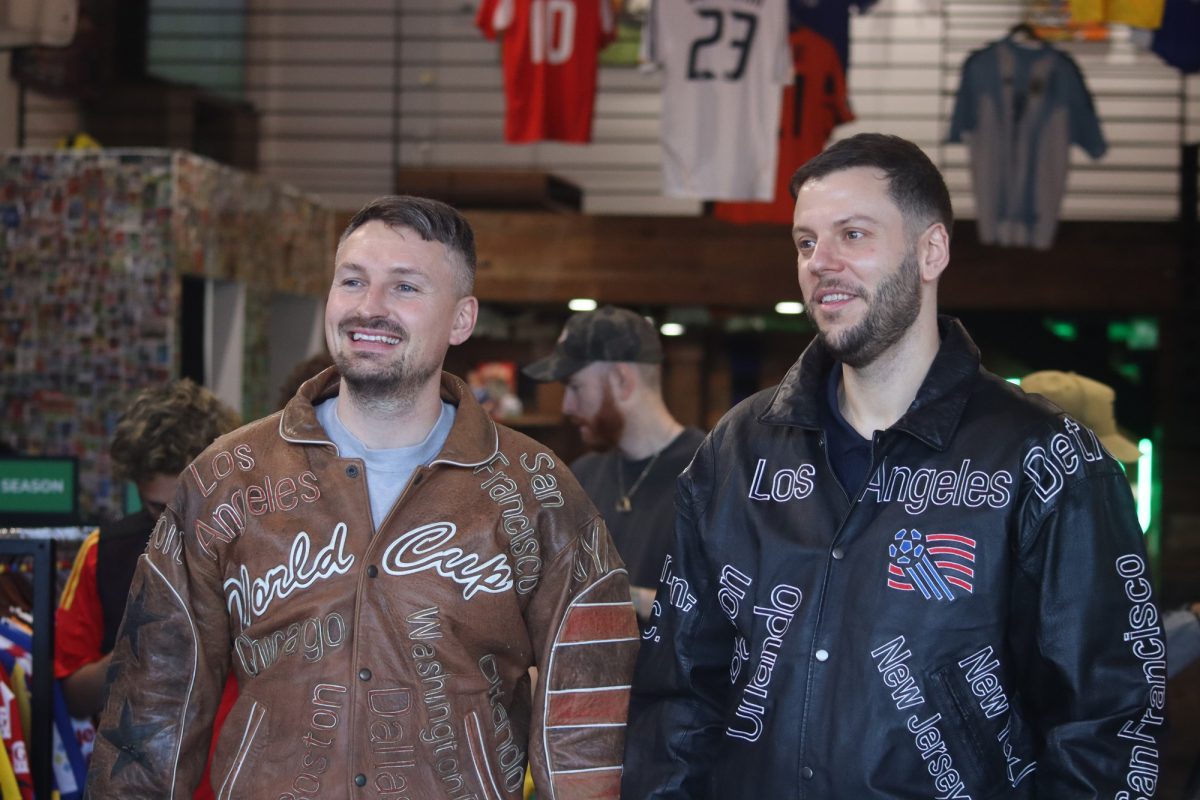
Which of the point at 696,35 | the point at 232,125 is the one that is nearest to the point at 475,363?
the point at 232,125

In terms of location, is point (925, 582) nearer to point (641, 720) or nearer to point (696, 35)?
point (641, 720)

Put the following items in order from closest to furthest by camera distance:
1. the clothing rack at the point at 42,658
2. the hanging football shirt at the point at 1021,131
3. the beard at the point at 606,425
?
the clothing rack at the point at 42,658
the beard at the point at 606,425
the hanging football shirt at the point at 1021,131

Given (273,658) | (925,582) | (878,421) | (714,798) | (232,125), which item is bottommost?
(714,798)

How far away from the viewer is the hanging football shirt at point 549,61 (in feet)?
21.4

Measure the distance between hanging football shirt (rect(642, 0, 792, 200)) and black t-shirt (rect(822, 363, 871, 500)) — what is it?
152 inches

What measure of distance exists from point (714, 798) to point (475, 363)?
6.05 m

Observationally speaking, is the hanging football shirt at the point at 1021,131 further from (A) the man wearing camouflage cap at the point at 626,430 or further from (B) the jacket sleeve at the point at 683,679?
(B) the jacket sleeve at the point at 683,679

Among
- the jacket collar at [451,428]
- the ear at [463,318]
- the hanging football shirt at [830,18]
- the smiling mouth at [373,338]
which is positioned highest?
the hanging football shirt at [830,18]

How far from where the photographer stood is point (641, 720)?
2.43 metres

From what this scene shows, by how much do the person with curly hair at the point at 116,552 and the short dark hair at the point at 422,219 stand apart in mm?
1100

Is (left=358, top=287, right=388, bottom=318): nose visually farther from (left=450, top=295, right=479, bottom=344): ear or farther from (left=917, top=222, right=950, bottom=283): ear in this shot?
(left=917, top=222, right=950, bottom=283): ear

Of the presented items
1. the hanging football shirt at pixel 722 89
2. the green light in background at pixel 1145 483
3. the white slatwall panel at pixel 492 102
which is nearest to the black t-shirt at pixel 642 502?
the hanging football shirt at pixel 722 89

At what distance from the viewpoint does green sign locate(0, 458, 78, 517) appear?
350 cm

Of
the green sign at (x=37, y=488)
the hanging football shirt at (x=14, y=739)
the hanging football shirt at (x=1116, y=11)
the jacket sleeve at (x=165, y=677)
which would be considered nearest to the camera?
the jacket sleeve at (x=165, y=677)
